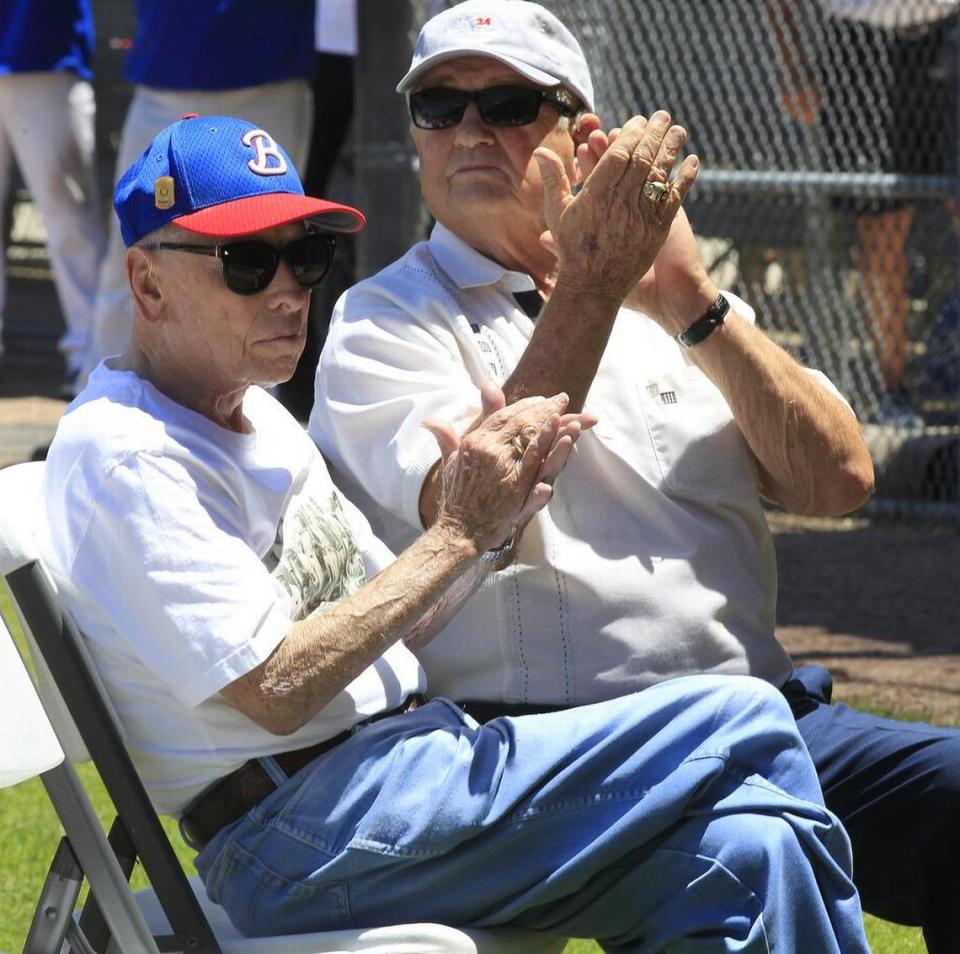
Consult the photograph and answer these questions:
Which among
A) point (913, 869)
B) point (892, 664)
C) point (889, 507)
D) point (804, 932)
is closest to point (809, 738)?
point (913, 869)

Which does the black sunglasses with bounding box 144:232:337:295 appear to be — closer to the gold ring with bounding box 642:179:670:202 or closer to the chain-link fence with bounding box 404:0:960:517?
the gold ring with bounding box 642:179:670:202

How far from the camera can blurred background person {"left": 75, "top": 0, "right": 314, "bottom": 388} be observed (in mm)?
6457

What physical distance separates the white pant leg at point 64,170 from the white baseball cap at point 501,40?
455 centimetres

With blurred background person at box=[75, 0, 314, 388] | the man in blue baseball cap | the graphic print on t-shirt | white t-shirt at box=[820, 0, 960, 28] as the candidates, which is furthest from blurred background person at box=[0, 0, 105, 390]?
the man in blue baseball cap

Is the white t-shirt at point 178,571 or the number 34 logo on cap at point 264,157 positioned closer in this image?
the white t-shirt at point 178,571

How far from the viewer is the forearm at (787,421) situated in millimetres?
2895

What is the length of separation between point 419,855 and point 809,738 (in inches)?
34.9

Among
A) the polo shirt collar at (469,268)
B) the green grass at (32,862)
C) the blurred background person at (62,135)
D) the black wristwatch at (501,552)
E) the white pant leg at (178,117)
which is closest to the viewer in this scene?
the black wristwatch at (501,552)

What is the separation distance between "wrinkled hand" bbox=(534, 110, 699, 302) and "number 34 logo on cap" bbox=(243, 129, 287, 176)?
1.42 ft

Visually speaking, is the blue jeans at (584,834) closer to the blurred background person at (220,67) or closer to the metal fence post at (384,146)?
the blurred background person at (220,67)

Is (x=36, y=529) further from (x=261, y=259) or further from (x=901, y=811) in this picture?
(x=901, y=811)

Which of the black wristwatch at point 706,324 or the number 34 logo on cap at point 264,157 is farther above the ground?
the number 34 logo on cap at point 264,157

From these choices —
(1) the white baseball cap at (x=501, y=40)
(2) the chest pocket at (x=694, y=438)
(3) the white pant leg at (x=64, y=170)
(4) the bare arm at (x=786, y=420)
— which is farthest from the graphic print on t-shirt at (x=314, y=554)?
(3) the white pant leg at (x=64, y=170)

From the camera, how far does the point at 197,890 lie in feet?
8.49
